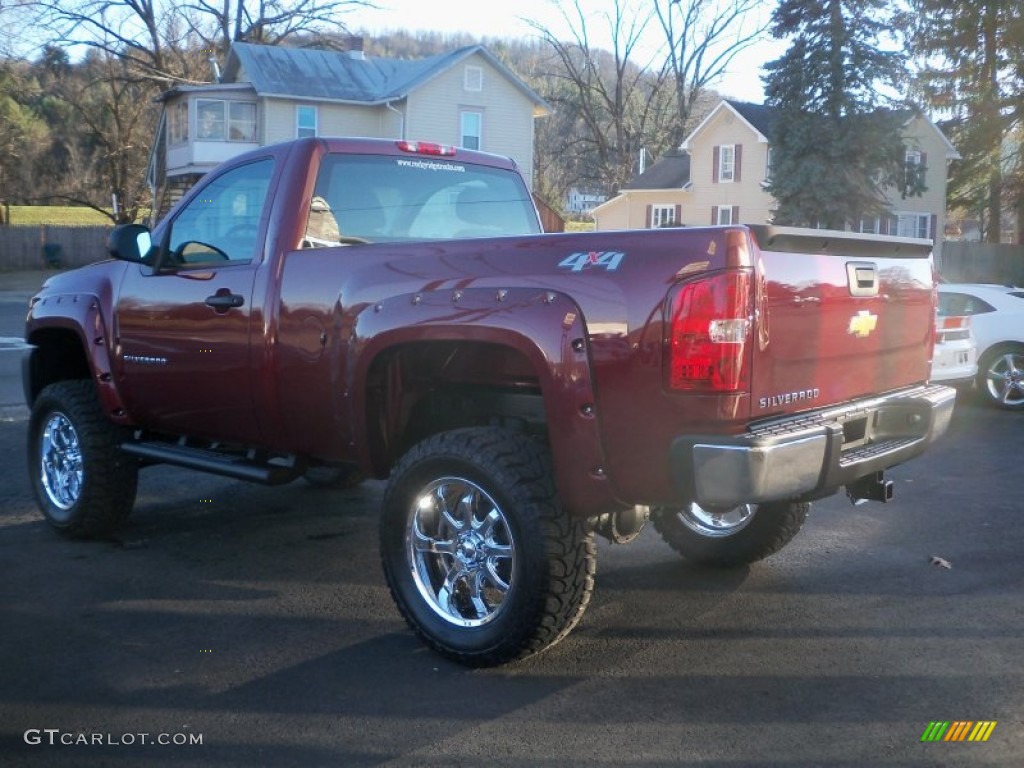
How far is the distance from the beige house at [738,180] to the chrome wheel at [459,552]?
4097cm

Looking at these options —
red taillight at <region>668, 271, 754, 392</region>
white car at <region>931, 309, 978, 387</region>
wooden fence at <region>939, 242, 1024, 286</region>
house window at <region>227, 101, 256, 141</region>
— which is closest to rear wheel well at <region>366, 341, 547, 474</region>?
red taillight at <region>668, 271, 754, 392</region>

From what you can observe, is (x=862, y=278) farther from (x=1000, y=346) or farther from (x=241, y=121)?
(x=241, y=121)

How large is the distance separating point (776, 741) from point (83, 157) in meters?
61.4

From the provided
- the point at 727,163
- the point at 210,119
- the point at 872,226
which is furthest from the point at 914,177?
the point at 210,119

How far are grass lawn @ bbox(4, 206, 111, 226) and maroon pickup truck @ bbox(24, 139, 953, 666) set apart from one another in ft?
199

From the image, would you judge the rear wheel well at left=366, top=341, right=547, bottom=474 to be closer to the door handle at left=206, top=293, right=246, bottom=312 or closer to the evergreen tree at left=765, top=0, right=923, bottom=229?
the door handle at left=206, top=293, right=246, bottom=312

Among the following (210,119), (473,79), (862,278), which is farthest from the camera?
(473,79)

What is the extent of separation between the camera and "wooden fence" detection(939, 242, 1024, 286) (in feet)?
122

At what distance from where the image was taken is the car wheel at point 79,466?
6.38 metres

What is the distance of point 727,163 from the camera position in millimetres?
48188

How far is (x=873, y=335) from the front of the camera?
484 centimetres

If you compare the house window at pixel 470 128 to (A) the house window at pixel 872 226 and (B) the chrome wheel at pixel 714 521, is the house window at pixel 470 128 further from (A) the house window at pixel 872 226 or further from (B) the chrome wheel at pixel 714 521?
(B) the chrome wheel at pixel 714 521

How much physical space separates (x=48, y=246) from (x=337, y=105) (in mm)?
12546

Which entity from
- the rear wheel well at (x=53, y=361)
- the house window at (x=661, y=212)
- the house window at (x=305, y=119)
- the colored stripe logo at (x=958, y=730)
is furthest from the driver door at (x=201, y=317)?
the house window at (x=661, y=212)
